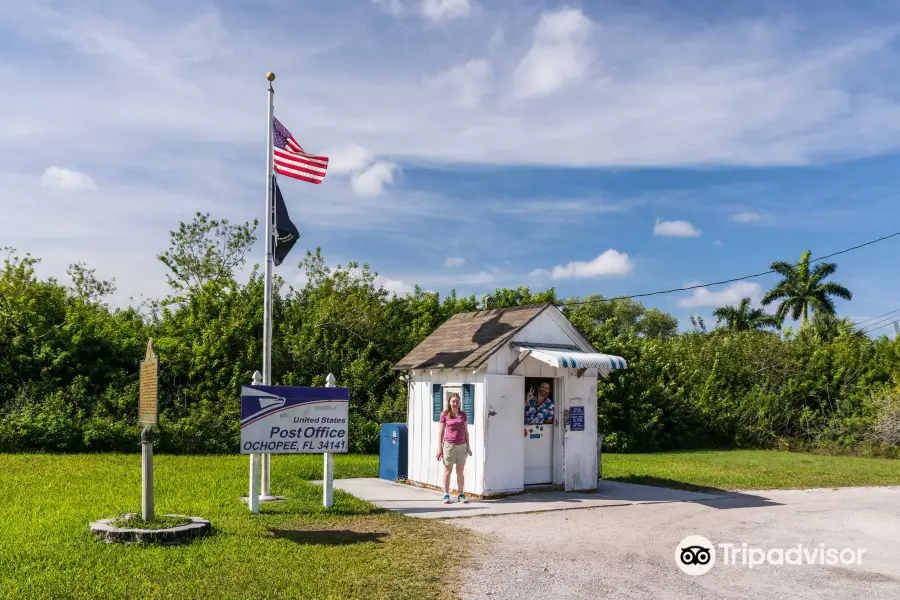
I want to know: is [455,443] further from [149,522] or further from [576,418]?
[149,522]

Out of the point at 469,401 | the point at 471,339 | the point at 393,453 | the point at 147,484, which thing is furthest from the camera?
the point at 393,453

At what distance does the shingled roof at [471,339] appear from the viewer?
44.0 ft

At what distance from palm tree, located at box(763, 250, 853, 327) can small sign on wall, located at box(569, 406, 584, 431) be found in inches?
1490

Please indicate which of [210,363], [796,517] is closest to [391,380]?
[210,363]

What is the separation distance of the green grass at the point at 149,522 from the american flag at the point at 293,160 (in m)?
6.23

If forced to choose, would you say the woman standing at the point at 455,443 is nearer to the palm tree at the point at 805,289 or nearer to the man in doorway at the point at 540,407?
the man in doorway at the point at 540,407

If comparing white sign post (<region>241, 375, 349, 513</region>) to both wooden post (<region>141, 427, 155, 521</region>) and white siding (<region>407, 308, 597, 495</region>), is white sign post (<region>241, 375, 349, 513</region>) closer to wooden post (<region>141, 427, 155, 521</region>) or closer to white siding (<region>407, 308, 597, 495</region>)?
wooden post (<region>141, 427, 155, 521</region>)

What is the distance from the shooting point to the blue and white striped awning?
12836mm

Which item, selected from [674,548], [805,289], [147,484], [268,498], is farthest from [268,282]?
[805,289]

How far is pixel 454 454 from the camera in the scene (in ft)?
41.2

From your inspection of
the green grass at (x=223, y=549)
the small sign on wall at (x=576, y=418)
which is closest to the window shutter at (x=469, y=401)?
the small sign on wall at (x=576, y=418)

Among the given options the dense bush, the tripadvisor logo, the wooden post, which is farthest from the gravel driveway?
the dense bush

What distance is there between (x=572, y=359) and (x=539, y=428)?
1680 millimetres

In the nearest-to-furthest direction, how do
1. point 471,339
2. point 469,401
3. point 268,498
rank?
1. point 268,498
2. point 469,401
3. point 471,339
